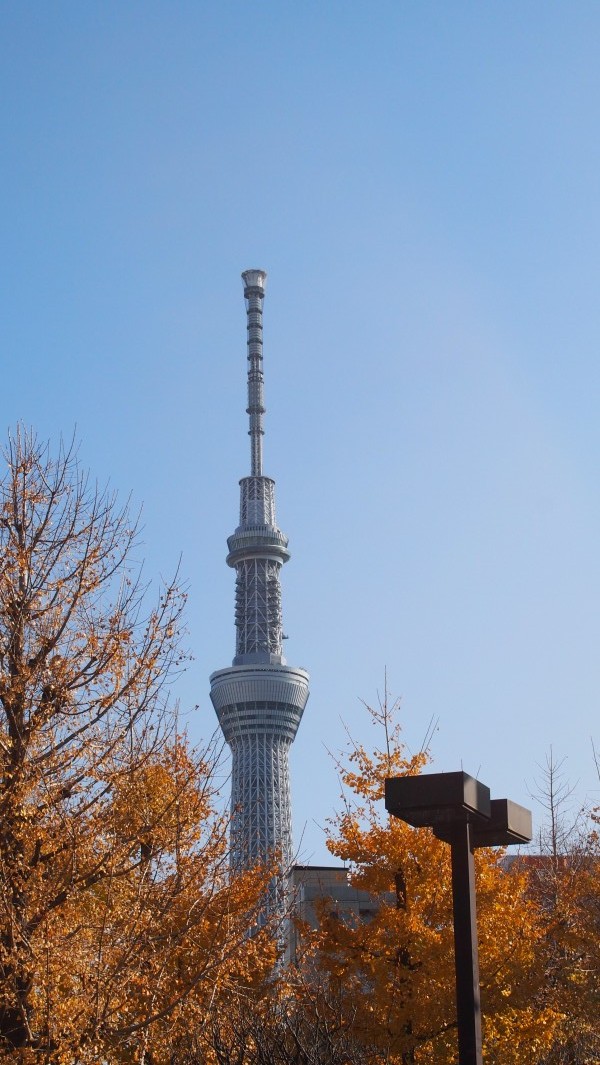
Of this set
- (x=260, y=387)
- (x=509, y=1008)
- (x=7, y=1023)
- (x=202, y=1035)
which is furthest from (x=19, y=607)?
A: (x=260, y=387)

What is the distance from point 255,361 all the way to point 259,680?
52212 millimetres

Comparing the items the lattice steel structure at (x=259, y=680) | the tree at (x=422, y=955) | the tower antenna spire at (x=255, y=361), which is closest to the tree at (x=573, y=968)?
the tree at (x=422, y=955)

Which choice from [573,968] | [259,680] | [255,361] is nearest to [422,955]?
[573,968]

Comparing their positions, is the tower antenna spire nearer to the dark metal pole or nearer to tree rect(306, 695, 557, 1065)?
tree rect(306, 695, 557, 1065)

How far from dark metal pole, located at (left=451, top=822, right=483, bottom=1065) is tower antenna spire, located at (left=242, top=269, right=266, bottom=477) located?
166537 mm

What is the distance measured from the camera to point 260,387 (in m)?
183

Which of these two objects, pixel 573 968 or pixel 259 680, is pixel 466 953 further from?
pixel 259 680

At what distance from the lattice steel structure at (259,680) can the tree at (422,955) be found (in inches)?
4948

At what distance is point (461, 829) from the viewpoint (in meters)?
11.0

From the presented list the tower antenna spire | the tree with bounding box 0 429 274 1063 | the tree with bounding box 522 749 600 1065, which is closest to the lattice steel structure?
the tower antenna spire

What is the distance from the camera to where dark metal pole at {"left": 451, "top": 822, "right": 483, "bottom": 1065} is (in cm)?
1049

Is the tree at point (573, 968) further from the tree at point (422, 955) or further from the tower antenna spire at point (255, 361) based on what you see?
the tower antenna spire at point (255, 361)

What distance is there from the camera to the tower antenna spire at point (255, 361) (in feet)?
590

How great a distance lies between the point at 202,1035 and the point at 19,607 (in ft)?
20.5
